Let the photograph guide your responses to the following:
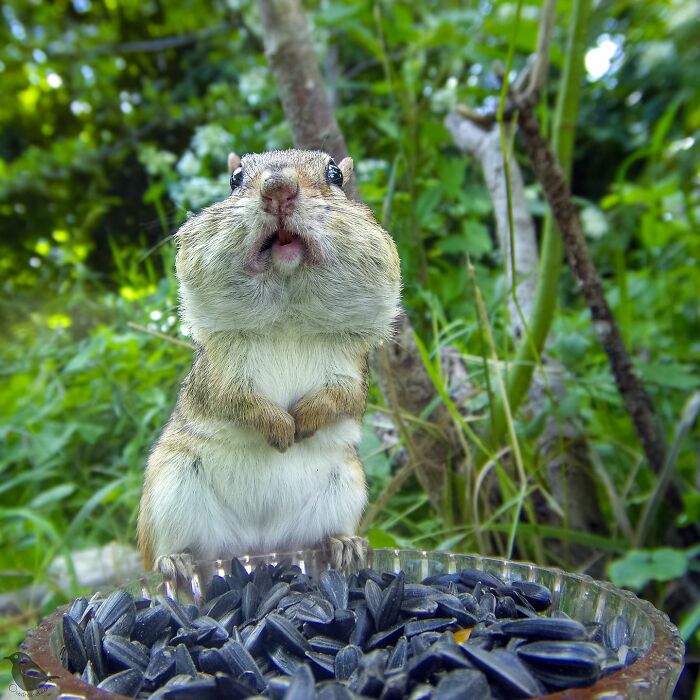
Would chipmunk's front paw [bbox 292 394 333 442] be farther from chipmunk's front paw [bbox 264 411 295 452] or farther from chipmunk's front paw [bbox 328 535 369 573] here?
chipmunk's front paw [bbox 328 535 369 573]

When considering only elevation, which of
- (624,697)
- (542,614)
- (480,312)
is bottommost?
(542,614)

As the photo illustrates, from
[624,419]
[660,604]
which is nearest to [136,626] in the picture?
[660,604]

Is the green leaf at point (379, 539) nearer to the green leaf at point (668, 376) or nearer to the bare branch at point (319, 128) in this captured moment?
the bare branch at point (319, 128)

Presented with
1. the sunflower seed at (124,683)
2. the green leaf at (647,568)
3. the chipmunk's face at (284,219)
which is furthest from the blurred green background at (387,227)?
the sunflower seed at (124,683)

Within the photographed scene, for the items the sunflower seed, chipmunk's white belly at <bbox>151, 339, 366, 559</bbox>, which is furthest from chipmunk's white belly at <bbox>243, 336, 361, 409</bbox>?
the sunflower seed

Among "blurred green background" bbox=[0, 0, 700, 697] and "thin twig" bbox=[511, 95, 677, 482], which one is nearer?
"thin twig" bbox=[511, 95, 677, 482]

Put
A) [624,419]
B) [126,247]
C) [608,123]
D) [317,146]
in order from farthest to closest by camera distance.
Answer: [608,123], [126,247], [624,419], [317,146]

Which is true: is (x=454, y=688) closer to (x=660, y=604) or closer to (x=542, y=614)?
(x=542, y=614)
